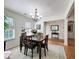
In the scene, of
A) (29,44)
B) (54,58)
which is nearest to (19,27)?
(29,44)

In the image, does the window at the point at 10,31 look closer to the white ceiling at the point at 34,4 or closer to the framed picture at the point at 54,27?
the white ceiling at the point at 34,4

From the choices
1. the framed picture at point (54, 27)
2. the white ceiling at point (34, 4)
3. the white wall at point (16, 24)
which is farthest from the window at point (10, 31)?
the framed picture at point (54, 27)

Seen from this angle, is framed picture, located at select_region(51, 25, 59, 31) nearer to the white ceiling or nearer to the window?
the white ceiling

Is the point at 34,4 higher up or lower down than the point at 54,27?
higher up

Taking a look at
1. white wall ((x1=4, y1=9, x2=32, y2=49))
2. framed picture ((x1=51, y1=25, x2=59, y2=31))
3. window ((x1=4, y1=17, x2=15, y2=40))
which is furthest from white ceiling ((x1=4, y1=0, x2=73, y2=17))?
framed picture ((x1=51, y1=25, x2=59, y2=31))

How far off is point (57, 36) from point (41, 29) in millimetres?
2738

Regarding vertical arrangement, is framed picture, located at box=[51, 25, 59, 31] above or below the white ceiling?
below

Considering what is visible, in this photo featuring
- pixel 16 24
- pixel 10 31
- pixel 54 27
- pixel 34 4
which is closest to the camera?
pixel 34 4

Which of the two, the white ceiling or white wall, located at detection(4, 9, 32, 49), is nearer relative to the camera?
the white ceiling

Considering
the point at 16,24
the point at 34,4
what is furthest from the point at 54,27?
the point at 34,4

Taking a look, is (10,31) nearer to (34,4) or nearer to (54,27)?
(34,4)

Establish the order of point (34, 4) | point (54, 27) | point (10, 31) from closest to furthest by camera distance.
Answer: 1. point (34, 4)
2. point (10, 31)
3. point (54, 27)
